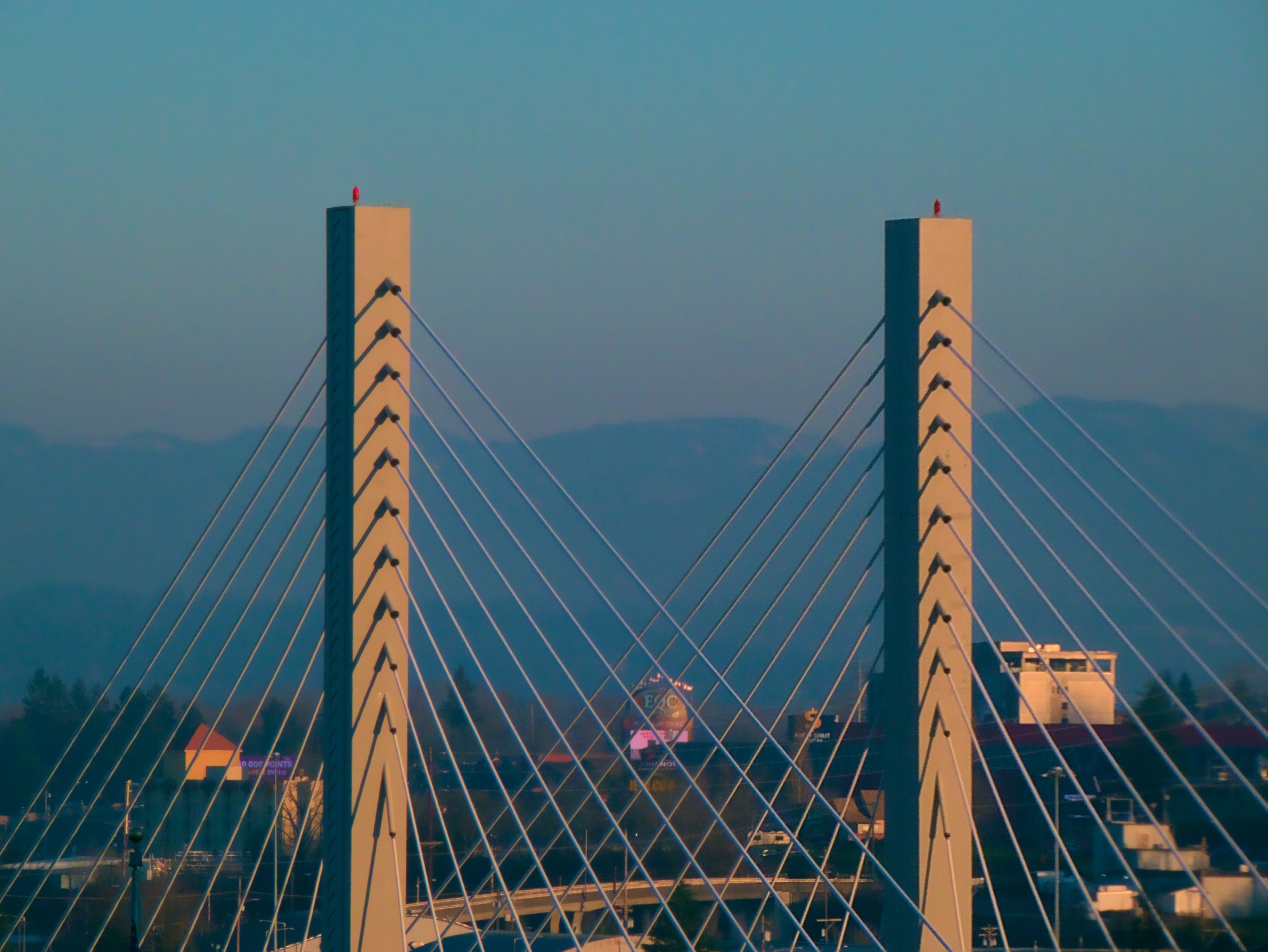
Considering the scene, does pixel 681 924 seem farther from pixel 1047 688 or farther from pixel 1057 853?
pixel 1047 688

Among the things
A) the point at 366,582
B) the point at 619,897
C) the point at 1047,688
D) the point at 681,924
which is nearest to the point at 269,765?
the point at 681,924

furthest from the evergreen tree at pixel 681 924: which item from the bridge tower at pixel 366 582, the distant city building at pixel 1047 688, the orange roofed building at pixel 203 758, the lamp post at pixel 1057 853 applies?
the bridge tower at pixel 366 582

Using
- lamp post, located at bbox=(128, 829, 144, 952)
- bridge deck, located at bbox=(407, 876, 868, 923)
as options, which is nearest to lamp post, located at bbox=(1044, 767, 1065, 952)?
bridge deck, located at bbox=(407, 876, 868, 923)

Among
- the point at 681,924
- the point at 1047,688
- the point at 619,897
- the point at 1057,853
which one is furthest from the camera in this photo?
the point at 1047,688

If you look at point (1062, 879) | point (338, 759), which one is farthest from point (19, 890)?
point (338, 759)

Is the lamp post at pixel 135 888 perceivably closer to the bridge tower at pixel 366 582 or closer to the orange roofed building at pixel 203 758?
the bridge tower at pixel 366 582

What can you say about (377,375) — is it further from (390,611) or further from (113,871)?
(113,871)
